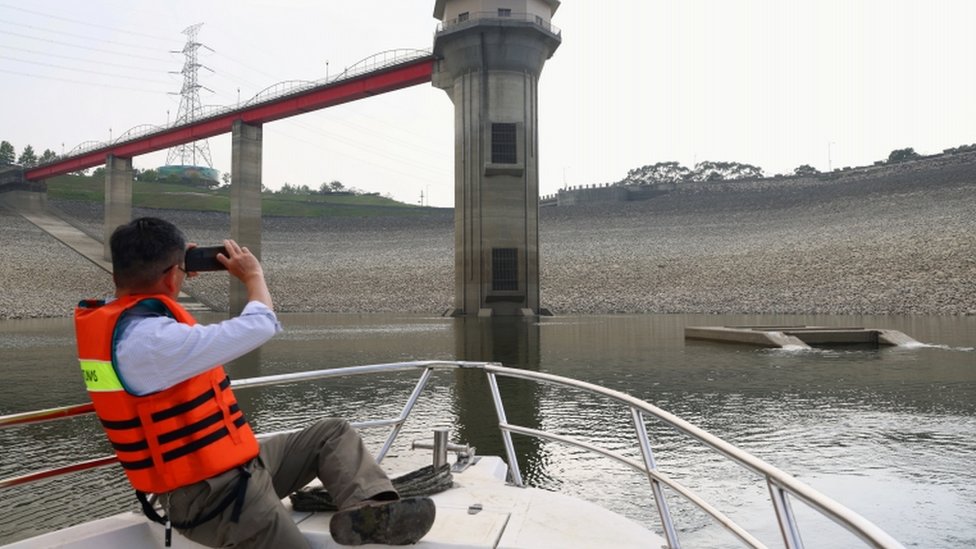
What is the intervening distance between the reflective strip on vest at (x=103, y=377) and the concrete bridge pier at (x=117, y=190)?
64.1 m

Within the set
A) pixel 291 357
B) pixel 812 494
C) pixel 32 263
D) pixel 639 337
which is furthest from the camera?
pixel 32 263

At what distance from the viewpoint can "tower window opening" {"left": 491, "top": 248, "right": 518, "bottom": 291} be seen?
1604 inches

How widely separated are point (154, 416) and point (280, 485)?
0.81 meters

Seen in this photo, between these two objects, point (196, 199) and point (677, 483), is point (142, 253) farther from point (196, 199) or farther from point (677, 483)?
point (196, 199)

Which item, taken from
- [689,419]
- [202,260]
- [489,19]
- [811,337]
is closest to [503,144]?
[489,19]

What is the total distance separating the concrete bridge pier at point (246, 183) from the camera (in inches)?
1929

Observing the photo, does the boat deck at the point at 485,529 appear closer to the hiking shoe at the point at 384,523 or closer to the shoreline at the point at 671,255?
the hiking shoe at the point at 384,523

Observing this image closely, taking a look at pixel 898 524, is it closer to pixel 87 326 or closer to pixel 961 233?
pixel 87 326

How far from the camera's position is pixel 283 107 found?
4772 centimetres

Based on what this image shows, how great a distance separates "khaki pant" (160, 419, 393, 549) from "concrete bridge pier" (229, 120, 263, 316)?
47.8 meters

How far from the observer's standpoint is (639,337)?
24.4 metres

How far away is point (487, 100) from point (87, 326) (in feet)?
129

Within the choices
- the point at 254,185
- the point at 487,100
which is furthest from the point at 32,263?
the point at 487,100

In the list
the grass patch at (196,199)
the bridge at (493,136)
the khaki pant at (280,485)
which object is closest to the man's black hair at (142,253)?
the khaki pant at (280,485)
